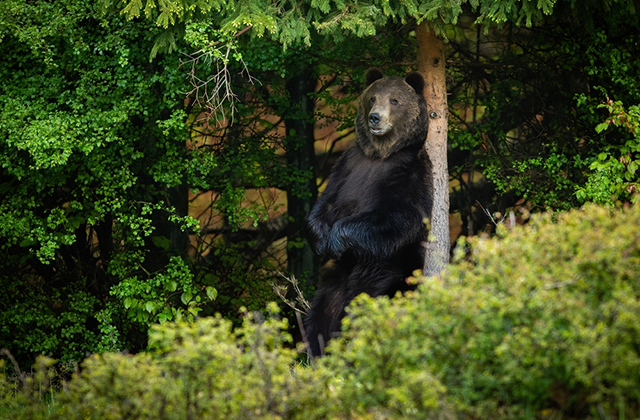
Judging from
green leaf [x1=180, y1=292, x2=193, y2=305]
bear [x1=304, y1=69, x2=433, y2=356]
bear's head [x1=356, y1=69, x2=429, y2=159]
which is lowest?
green leaf [x1=180, y1=292, x2=193, y2=305]

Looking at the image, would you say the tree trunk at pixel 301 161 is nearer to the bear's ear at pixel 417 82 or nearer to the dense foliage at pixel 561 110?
the dense foliage at pixel 561 110

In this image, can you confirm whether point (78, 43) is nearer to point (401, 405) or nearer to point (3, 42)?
point (3, 42)

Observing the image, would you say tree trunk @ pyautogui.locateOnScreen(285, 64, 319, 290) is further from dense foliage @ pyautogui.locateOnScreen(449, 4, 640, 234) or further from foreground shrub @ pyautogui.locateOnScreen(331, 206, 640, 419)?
foreground shrub @ pyautogui.locateOnScreen(331, 206, 640, 419)

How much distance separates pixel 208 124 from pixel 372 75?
2716 millimetres

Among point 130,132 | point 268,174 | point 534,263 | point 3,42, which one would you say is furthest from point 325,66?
point 534,263

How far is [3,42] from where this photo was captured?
698cm

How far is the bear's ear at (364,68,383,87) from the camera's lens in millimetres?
5984

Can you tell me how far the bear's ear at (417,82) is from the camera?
18.9 ft

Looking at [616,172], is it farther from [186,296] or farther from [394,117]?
[186,296]

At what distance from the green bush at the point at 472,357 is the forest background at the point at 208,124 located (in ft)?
8.20

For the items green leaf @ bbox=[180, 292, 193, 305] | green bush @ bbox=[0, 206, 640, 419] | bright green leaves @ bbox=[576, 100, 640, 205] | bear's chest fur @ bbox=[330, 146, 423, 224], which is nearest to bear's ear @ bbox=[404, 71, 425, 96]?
bear's chest fur @ bbox=[330, 146, 423, 224]

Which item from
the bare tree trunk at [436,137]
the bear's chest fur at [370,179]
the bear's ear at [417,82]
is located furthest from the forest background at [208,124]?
the bear's chest fur at [370,179]

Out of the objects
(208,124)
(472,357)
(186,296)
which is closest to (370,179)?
(186,296)

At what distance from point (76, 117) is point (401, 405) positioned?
478 centimetres
